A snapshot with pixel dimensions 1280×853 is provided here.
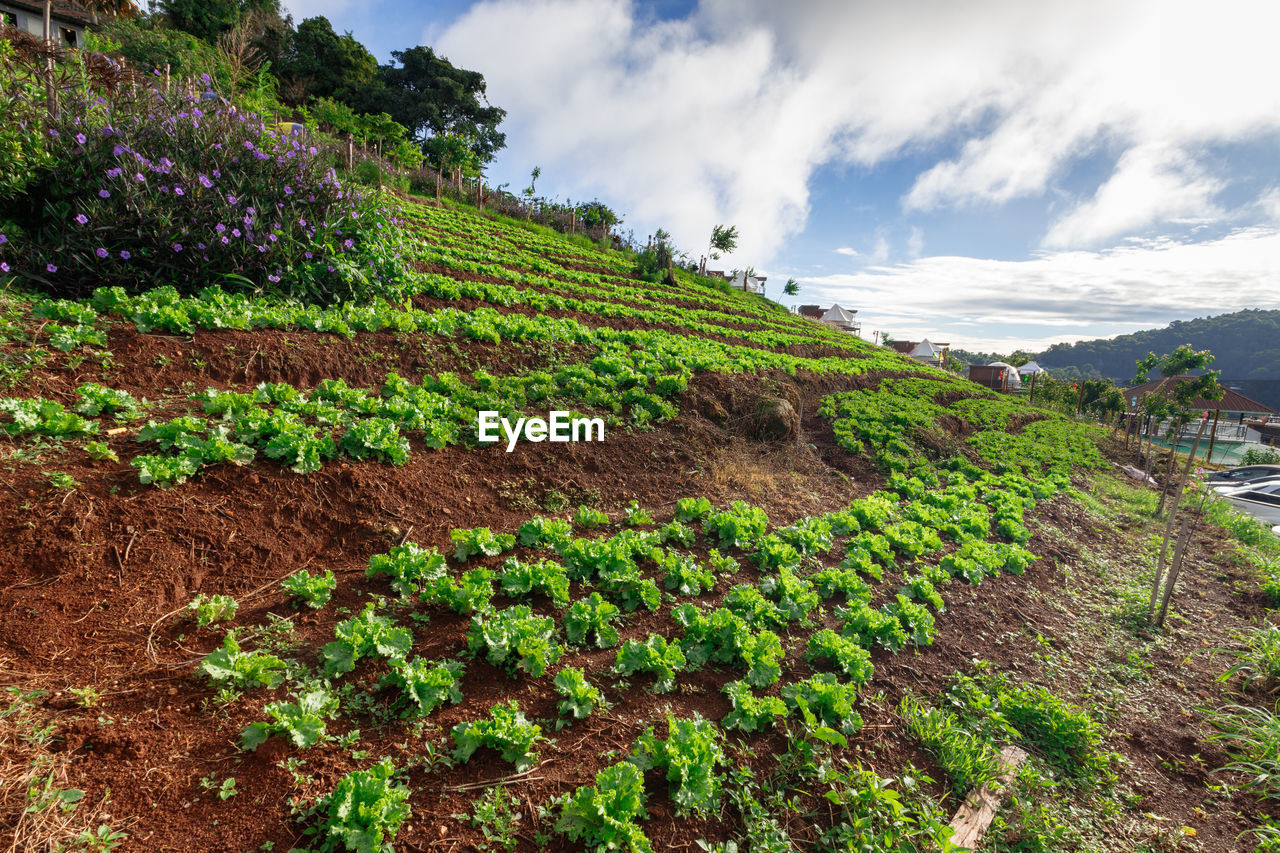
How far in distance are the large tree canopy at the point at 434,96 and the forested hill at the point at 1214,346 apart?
13512 cm

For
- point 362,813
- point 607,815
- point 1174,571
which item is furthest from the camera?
point 1174,571

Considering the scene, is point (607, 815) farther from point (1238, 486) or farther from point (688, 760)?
point (1238, 486)

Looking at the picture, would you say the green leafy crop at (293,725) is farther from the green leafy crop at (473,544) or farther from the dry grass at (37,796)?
the green leafy crop at (473,544)

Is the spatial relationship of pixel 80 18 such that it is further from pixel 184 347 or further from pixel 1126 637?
pixel 1126 637

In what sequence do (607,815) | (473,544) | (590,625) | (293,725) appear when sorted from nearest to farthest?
(607,815)
(293,725)
(590,625)
(473,544)

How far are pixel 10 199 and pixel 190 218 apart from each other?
5.63 feet

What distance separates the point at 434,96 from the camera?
5312cm

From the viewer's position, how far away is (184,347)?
6023mm

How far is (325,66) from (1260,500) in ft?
223

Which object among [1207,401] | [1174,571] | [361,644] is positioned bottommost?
[1174,571]

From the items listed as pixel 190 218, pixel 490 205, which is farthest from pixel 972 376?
pixel 190 218

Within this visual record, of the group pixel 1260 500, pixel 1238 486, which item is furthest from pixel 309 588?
pixel 1238 486

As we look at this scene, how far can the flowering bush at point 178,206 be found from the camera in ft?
20.8

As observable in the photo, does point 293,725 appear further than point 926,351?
No
